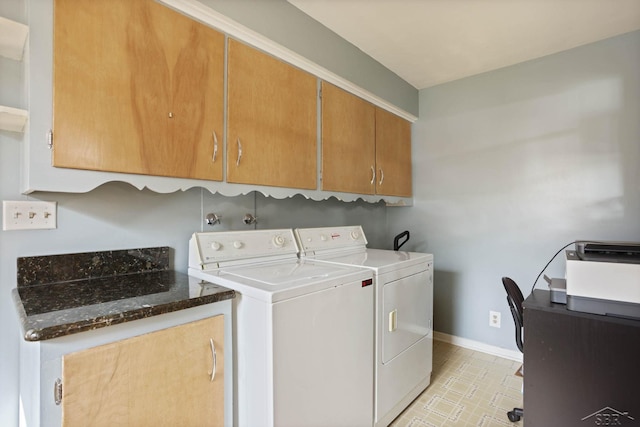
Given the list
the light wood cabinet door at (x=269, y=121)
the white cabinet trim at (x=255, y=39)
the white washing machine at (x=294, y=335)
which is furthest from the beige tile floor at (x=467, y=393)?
the white cabinet trim at (x=255, y=39)

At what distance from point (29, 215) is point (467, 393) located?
104 inches

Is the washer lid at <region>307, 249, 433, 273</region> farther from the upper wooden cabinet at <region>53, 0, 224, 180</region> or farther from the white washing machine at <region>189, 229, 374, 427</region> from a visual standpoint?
the upper wooden cabinet at <region>53, 0, 224, 180</region>

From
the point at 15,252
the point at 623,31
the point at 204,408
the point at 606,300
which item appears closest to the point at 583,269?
the point at 606,300

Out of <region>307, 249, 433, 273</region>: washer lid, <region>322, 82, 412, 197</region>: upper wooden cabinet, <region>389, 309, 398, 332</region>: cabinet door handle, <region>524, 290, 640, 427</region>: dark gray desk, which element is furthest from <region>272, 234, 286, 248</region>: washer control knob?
<region>524, 290, 640, 427</region>: dark gray desk

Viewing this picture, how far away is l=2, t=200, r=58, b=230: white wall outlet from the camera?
118cm

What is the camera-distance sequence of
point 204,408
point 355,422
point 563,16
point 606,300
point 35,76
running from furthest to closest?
point 563,16, point 355,422, point 606,300, point 204,408, point 35,76

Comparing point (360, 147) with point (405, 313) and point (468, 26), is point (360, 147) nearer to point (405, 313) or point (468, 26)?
point (468, 26)

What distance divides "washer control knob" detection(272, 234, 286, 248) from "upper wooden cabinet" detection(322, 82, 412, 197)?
418 millimetres

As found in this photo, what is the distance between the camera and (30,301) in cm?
103

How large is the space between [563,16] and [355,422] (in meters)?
2.65

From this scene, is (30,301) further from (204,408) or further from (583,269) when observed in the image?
(583,269)

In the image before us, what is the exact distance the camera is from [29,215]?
123 cm

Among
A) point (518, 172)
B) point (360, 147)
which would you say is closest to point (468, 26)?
point (360, 147)

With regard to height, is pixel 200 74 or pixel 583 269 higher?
pixel 200 74
